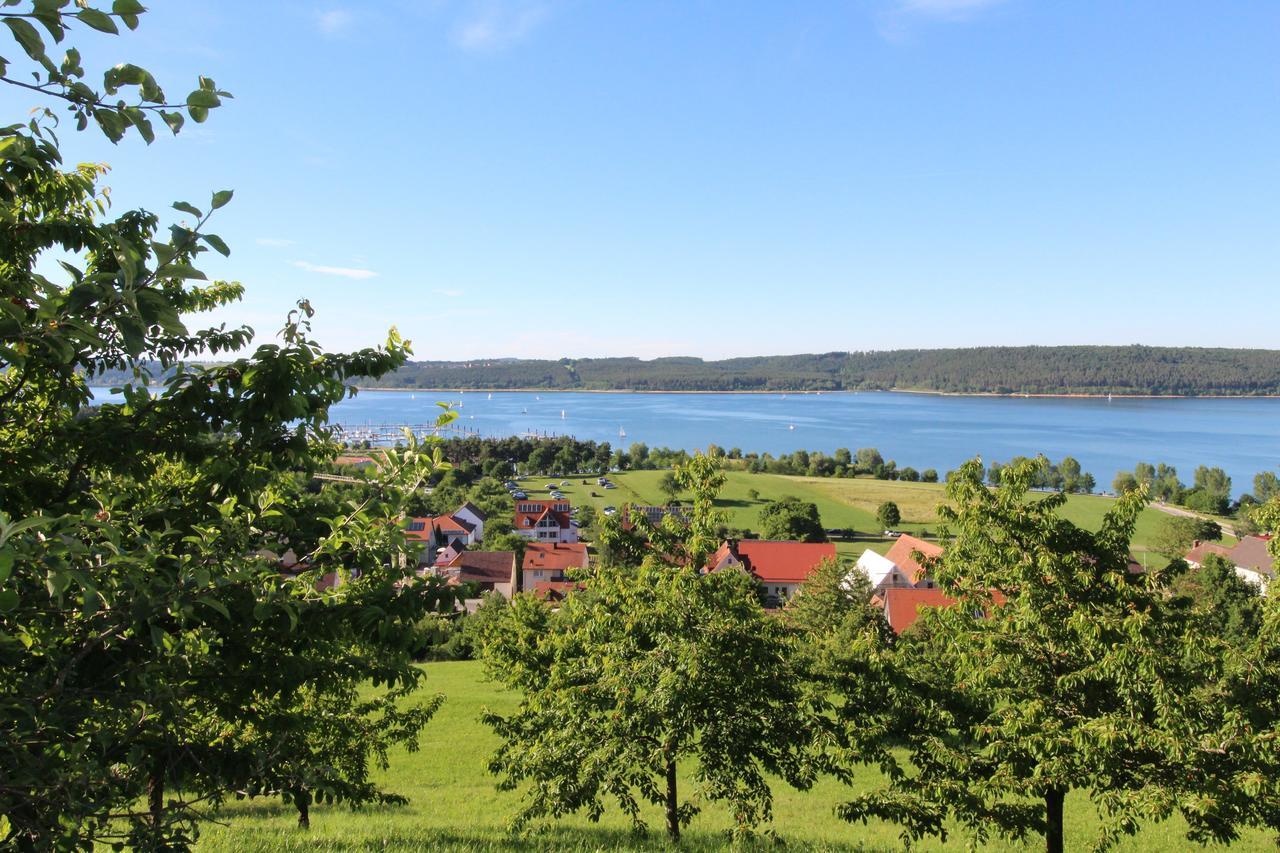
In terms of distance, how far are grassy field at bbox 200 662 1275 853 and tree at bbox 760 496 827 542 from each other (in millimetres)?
44947

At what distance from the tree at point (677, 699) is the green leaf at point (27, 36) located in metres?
7.53

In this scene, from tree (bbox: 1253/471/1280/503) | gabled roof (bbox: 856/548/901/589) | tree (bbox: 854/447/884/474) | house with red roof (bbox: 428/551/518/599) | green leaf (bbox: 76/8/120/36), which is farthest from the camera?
tree (bbox: 854/447/884/474)

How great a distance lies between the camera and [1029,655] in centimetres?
871

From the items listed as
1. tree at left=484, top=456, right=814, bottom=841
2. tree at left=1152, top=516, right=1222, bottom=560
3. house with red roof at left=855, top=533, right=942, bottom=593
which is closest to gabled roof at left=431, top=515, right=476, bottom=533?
house with red roof at left=855, top=533, right=942, bottom=593

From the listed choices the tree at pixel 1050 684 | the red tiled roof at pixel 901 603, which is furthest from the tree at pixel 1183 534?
the tree at pixel 1050 684

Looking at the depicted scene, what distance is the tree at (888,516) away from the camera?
249ft

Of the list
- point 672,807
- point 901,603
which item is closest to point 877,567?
point 901,603

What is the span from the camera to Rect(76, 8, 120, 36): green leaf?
6.39 feet

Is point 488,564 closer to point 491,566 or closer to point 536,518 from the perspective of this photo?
point 491,566

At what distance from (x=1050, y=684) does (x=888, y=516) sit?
70.9 m

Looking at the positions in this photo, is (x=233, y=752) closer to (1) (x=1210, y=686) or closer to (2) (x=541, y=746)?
(2) (x=541, y=746)

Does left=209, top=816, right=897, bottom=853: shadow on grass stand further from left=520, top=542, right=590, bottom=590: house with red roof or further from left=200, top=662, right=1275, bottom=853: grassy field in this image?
left=520, top=542, right=590, bottom=590: house with red roof

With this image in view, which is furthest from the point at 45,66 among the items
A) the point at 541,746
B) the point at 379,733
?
the point at 379,733

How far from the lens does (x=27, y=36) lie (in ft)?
6.68
